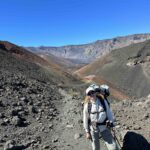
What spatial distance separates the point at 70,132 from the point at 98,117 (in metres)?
5.64

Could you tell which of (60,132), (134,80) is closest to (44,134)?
(60,132)

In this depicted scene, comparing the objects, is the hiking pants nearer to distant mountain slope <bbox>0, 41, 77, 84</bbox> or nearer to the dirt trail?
the dirt trail

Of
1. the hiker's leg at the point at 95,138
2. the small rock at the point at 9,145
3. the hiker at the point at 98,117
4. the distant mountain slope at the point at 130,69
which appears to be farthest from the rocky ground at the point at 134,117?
the distant mountain slope at the point at 130,69

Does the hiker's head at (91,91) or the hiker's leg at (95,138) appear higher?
the hiker's head at (91,91)

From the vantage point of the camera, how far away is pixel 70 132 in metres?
14.5

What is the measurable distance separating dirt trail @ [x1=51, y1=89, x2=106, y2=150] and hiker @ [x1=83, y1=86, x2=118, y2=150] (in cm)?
292

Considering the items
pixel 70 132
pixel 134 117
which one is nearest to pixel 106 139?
pixel 70 132

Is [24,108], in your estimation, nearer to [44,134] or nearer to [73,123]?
[73,123]

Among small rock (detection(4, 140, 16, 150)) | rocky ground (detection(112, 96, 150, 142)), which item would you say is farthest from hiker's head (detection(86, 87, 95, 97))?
rocky ground (detection(112, 96, 150, 142))

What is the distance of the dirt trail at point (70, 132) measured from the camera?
1254cm

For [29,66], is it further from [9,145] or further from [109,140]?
[109,140]

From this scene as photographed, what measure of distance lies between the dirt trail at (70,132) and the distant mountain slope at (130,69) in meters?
74.3

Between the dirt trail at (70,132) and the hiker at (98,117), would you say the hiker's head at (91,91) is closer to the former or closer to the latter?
the hiker at (98,117)

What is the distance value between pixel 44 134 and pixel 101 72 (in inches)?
4266
